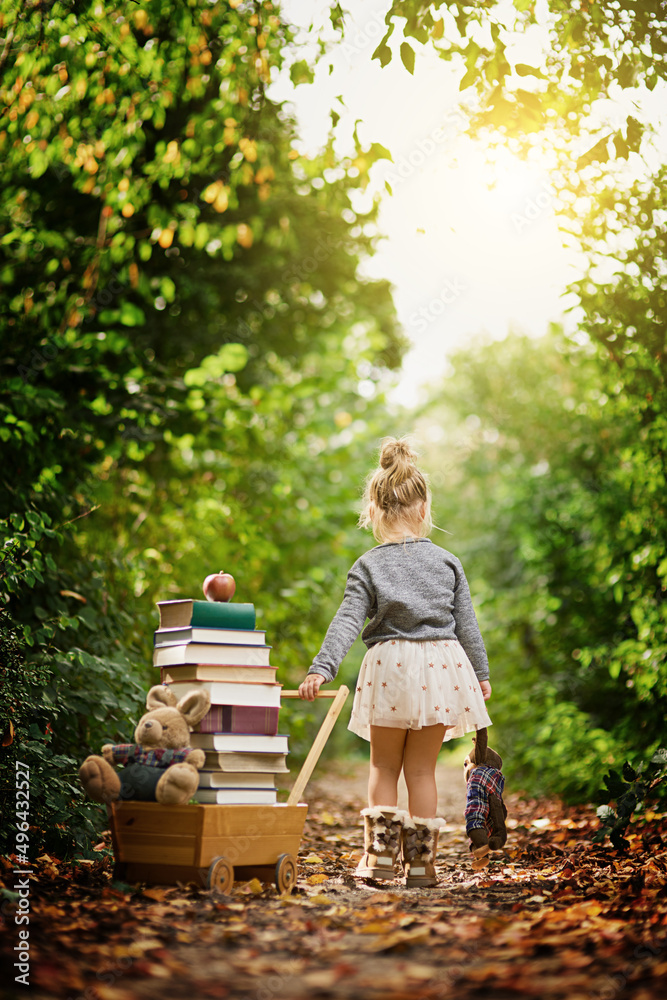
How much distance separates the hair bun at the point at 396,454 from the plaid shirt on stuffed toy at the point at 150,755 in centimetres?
162

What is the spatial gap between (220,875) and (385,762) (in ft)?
3.21

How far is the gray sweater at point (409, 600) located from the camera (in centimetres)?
380

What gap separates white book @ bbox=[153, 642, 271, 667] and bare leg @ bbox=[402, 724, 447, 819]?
0.81 metres

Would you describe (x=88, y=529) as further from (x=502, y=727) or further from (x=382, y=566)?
(x=502, y=727)

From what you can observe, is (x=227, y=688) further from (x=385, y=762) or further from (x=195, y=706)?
(x=385, y=762)

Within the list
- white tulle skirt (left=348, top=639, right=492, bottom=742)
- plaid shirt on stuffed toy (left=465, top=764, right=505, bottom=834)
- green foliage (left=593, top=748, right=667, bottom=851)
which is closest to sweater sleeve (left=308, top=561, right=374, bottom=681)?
white tulle skirt (left=348, top=639, right=492, bottom=742)

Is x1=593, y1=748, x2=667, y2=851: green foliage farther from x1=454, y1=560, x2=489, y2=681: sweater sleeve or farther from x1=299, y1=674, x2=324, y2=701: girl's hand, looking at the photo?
x1=299, y1=674, x2=324, y2=701: girl's hand

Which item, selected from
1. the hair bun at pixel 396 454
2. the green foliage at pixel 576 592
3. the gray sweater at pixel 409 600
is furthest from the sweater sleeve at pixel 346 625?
the green foliage at pixel 576 592

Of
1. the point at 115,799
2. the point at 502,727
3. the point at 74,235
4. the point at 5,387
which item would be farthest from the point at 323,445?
the point at 115,799

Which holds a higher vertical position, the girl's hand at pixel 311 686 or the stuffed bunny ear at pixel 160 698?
the girl's hand at pixel 311 686

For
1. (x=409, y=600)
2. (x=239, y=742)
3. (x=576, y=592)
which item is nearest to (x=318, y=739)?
(x=239, y=742)

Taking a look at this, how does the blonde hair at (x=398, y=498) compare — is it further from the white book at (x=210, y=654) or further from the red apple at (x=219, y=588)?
the white book at (x=210, y=654)

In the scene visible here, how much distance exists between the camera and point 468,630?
13.0 feet

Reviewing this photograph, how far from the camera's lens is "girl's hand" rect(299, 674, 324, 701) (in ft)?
11.1
